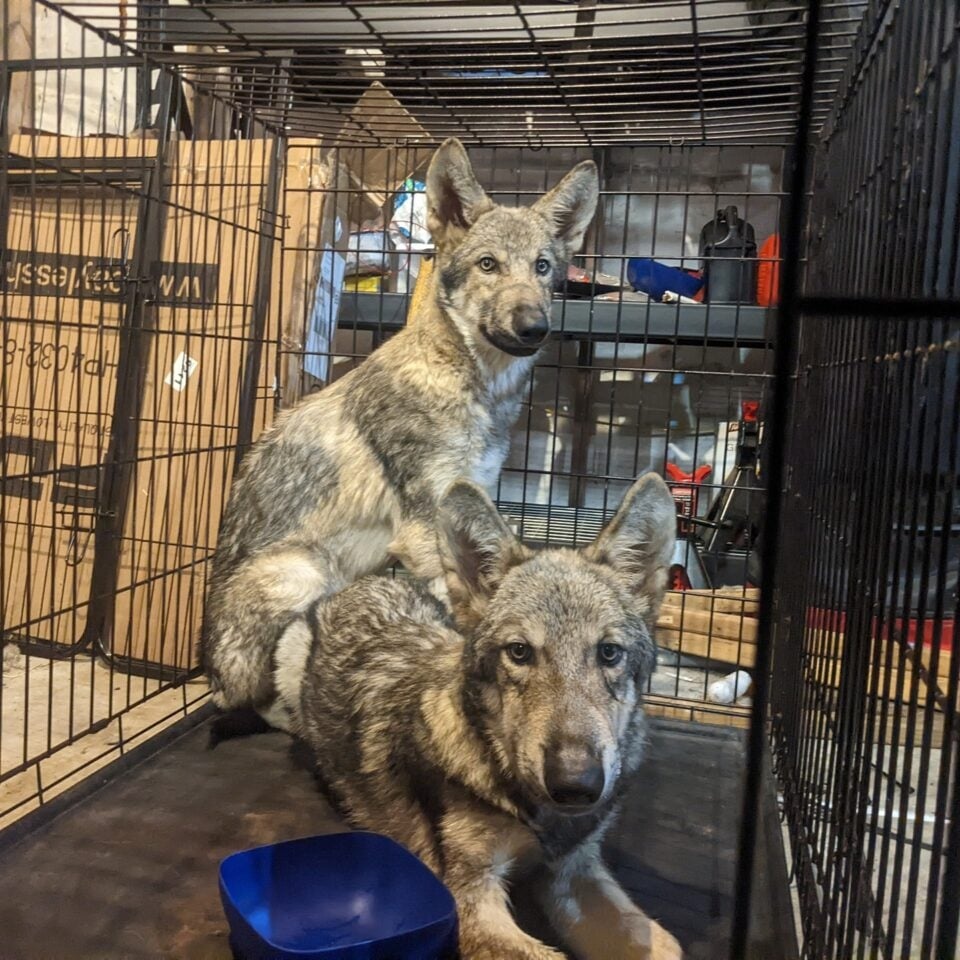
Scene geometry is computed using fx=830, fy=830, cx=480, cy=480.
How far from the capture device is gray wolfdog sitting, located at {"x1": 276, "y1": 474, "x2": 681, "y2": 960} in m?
1.58

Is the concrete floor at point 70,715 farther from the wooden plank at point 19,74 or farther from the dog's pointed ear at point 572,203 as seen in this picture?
the wooden plank at point 19,74

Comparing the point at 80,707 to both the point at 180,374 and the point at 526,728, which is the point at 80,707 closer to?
Result: the point at 180,374

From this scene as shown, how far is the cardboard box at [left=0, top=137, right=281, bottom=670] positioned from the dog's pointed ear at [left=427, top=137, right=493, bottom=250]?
1078 millimetres

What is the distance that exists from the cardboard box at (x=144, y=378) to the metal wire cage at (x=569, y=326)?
17mm

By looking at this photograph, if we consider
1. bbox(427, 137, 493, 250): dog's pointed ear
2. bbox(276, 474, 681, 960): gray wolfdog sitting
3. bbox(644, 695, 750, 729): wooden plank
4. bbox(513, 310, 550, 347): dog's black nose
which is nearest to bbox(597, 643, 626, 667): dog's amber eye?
bbox(276, 474, 681, 960): gray wolfdog sitting

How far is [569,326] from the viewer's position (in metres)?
3.72

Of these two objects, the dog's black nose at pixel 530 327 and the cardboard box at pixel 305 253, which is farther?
the cardboard box at pixel 305 253

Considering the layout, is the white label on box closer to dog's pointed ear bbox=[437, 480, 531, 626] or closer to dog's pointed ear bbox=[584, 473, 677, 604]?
dog's pointed ear bbox=[437, 480, 531, 626]

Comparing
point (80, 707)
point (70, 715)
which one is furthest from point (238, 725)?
point (80, 707)

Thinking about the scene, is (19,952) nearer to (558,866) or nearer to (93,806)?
(93,806)

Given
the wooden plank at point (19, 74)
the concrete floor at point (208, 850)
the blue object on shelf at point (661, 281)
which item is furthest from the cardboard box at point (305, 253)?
the concrete floor at point (208, 850)

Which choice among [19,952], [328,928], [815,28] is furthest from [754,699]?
[19,952]

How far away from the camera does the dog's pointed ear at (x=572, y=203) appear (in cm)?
276

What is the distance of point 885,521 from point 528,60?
1746 mm
